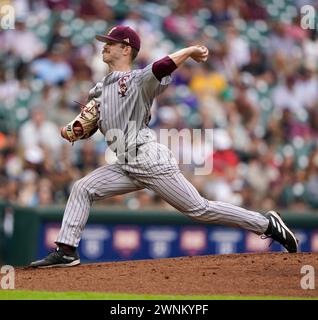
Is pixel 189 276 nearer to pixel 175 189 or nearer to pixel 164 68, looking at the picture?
pixel 175 189

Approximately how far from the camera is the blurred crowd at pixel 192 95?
485 inches

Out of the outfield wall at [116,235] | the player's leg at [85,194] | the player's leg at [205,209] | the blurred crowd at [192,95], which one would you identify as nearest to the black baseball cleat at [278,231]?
the player's leg at [205,209]

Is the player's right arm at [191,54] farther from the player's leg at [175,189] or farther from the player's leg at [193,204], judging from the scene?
the player's leg at [193,204]

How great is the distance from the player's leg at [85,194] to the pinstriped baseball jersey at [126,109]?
22 centimetres

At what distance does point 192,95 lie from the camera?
45.5ft

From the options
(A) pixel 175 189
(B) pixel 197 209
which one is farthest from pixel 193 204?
(A) pixel 175 189

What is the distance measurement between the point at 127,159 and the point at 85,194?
0.40 meters

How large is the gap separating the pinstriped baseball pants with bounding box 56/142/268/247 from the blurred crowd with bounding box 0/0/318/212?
447 cm

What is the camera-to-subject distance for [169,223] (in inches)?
444

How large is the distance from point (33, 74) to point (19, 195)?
7.10 feet

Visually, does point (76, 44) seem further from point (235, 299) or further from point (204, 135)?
point (235, 299)

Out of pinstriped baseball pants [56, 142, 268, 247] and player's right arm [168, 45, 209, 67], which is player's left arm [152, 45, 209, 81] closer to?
player's right arm [168, 45, 209, 67]

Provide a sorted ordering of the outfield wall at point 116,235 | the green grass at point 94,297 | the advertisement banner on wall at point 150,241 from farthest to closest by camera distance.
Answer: the advertisement banner on wall at point 150,241 → the outfield wall at point 116,235 → the green grass at point 94,297
